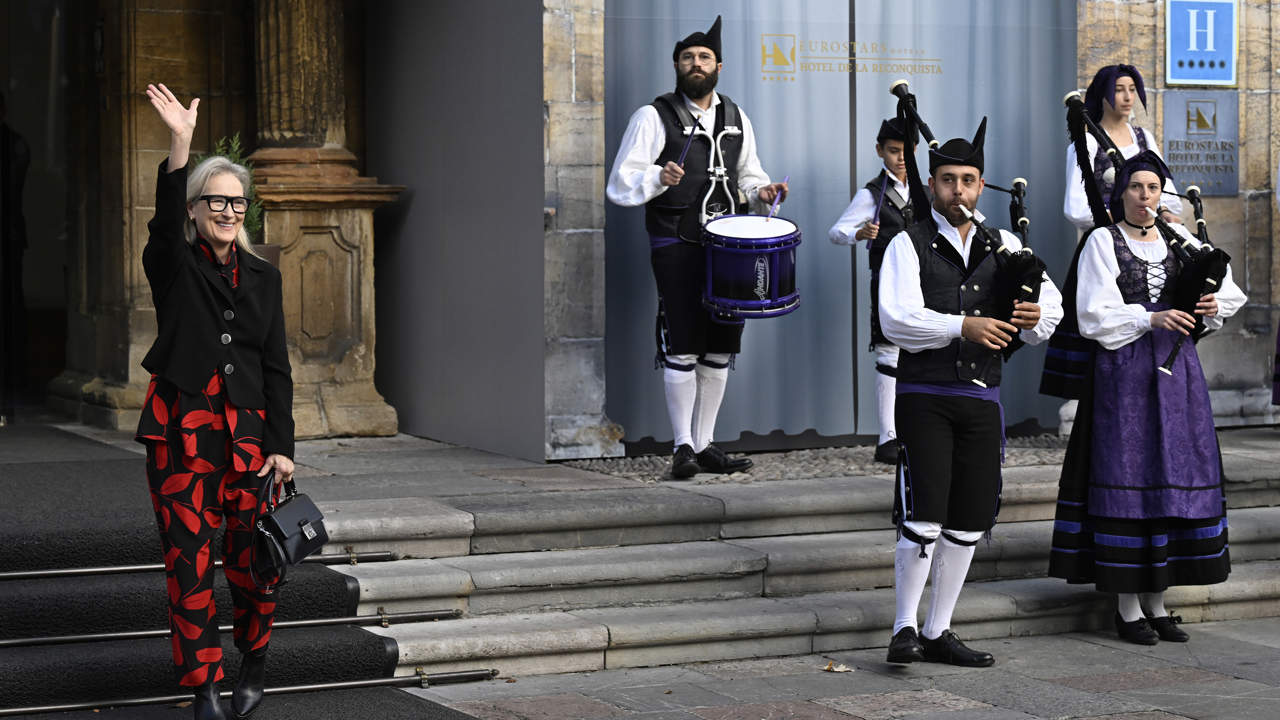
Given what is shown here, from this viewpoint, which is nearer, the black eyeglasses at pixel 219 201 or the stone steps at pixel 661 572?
the black eyeglasses at pixel 219 201

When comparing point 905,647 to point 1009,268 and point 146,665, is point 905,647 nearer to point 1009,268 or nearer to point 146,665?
point 1009,268

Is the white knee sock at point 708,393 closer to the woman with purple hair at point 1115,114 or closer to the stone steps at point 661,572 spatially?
the stone steps at point 661,572

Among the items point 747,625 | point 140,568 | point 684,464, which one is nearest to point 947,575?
point 747,625

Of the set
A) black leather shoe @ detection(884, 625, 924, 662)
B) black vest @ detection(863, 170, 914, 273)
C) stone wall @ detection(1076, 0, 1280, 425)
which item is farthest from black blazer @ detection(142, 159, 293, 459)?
stone wall @ detection(1076, 0, 1280, 425)

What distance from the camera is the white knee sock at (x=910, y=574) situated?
6.66 meters

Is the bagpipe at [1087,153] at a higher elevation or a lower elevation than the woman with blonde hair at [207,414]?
higher

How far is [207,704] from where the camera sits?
550 centimetres

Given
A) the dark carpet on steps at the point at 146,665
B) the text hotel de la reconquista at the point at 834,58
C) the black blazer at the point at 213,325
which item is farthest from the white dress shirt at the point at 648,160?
the black blazer at the point at 213,325

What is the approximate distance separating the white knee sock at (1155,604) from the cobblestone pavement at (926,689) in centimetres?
17

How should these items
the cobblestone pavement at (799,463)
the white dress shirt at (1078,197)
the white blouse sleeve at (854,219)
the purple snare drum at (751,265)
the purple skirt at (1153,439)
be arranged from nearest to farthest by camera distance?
the purple skirt at (1153,439)
the purple snare drum at (751,265)
the cobblestone pavement at (799,463)
the white blouse sleeve at (854,219)
the white dress shirt at (1078,197)

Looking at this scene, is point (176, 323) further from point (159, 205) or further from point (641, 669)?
point (641, 669)

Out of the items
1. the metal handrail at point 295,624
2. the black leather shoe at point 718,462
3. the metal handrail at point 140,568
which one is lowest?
the metal handrail at point 295,624

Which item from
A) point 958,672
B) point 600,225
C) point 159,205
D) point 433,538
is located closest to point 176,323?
point 159,205

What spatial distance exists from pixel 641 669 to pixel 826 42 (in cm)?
455
